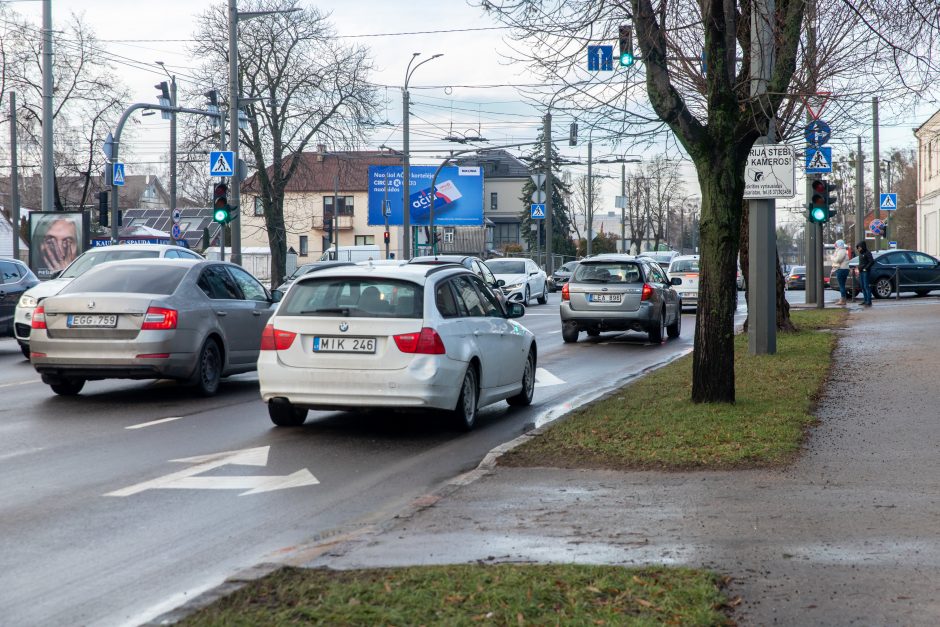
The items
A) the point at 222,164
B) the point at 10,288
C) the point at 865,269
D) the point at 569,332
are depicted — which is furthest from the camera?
the point at 865,269

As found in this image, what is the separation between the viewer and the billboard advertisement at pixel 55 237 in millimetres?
29000

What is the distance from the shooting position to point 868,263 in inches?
1363

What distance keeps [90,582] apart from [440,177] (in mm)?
63276

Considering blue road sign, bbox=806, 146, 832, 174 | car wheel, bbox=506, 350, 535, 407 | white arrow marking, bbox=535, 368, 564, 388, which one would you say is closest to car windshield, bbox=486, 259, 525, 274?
blue road sign, bbox=806, 146, 832, 174

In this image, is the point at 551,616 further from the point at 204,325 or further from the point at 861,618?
the point at 204,325

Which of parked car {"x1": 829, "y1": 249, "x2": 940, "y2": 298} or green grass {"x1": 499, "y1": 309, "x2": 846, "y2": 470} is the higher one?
parked car {"x1": 829, "y1": 249, "x2": 940, "y2": 298}

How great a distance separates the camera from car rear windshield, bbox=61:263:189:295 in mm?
13242

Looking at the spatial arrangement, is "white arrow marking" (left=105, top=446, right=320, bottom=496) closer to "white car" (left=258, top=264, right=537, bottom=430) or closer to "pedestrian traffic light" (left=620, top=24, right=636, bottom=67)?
"white car" (left=258, top=264, right=537, bottom=430)

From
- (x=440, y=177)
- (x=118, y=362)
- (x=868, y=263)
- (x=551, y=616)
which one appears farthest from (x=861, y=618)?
(x=440, y=177)

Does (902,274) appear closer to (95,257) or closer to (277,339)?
(95,257)

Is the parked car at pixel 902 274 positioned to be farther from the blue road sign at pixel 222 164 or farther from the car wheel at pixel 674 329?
the blue road sign at pixel 222 164

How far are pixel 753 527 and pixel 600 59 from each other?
20.9ft

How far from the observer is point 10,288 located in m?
20.1

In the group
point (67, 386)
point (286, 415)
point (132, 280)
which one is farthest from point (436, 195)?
point (286, 415)
